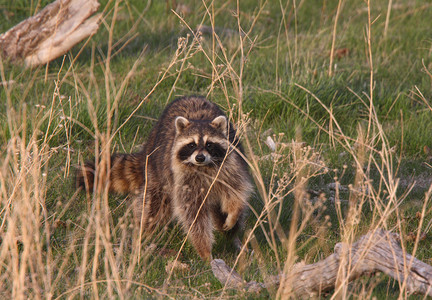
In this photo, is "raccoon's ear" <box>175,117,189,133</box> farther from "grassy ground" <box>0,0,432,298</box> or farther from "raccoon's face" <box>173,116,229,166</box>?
"grassy ground" <box>0,0,432,298</box>

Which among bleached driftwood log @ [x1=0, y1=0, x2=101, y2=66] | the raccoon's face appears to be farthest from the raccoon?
bleached driftwood log @ [x1=0, y1=0, x2=101, y2=66]

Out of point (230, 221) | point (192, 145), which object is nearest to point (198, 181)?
point (192, 145)

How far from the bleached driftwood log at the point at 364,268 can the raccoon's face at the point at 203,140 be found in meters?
1.37

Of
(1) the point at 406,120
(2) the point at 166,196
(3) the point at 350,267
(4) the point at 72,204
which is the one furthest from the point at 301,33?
(3) the point at 350,267

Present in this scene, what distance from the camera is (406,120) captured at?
19.6 feet

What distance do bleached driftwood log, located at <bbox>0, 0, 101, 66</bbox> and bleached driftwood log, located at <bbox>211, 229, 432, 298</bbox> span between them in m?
3.84

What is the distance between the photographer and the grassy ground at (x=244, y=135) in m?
3.39

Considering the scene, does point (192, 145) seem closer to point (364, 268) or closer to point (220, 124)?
point (220, 124)

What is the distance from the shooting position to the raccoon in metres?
4.33

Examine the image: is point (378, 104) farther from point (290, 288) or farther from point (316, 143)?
point (290, 288)

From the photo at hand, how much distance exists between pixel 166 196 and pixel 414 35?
4.54m

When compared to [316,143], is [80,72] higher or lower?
higher

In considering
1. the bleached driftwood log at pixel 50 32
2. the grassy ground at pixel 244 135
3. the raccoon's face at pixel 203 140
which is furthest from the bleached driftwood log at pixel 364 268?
the bleached driftwood log at pixel 50 32

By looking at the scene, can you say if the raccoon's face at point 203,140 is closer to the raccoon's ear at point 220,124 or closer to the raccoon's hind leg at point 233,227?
the raccoon's ear at point 220,124
